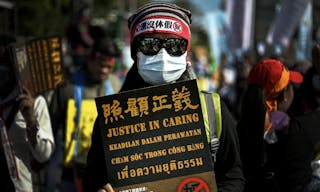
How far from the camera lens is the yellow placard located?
525 centimetres

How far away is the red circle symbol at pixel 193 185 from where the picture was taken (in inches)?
111

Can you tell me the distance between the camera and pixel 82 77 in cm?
572

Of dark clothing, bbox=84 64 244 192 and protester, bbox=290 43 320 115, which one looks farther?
protester, bbox=290 43 320 115

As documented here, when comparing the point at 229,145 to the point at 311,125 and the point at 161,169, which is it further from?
the point at 311,125

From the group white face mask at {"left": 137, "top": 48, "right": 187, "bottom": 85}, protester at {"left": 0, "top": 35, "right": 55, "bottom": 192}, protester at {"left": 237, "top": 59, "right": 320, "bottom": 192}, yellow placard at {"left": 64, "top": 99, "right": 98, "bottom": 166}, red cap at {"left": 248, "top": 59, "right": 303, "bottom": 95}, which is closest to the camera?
white face mask at {"left": 137, "top": 48, "right": 187, "bottom": 85}

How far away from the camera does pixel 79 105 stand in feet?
17.7

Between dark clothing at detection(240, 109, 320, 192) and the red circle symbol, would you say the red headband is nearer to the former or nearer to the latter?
the red circle symbol

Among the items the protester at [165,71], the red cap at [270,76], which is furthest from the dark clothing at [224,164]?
the red cap at [270,76]

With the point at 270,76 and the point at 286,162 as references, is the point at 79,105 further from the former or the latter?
the point at 286,162

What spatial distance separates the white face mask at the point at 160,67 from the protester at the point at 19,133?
50.1 inches

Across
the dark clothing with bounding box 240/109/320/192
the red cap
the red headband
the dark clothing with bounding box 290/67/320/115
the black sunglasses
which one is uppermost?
the red headband

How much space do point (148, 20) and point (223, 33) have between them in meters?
15.7

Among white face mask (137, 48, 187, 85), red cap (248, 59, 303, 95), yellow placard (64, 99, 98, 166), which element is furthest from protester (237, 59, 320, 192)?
yellow placard (64, 99, 98, 166)

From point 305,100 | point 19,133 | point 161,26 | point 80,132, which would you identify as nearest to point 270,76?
point 305,100
